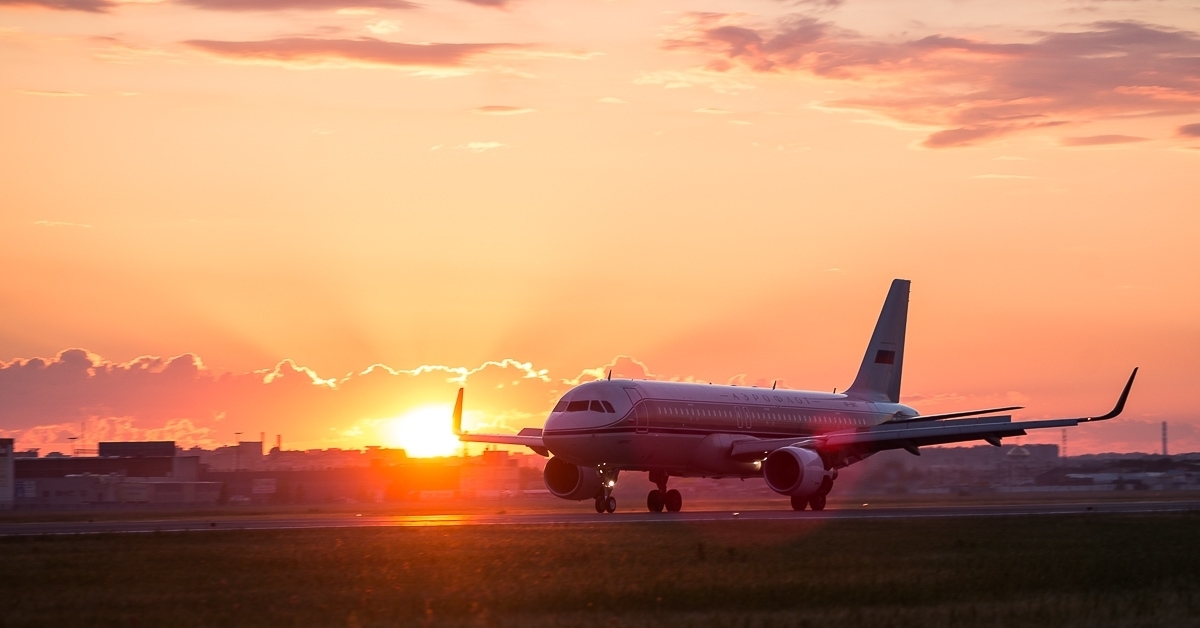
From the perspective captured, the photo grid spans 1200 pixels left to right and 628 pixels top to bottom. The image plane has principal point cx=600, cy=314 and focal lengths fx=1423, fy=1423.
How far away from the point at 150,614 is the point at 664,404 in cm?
3073

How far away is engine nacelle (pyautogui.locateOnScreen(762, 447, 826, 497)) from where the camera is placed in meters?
47.8

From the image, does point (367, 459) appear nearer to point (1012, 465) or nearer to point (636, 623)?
point (1012, 465)

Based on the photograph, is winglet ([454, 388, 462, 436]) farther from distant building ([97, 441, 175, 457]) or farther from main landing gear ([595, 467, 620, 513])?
distant building ([97, 441, 175, 457])

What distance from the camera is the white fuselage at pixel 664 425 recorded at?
46.7 metres

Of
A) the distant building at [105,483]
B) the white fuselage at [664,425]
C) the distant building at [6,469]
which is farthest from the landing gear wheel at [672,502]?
the distant building at [6,469]

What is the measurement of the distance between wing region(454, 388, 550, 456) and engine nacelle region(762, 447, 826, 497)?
28.1ft

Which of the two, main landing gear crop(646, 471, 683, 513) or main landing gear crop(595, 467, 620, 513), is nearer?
main landing gear crop(595, 467, 620, 513)

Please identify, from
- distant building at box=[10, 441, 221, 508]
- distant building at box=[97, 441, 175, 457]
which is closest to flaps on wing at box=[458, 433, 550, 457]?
distant building at box=[10, 441, 221, 508]

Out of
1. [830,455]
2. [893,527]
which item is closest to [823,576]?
[893,527]

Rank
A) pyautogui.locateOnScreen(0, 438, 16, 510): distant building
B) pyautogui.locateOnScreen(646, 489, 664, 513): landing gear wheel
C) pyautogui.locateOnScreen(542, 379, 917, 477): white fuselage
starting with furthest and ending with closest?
pyautogui.locateOnScreen(0, 438, 16, 510): distant building
pyautogui.locateOnScreen(646, 489, 664, 513): landing gear wheel
pyautogui.locateOnScreen(542, 379, 917, 477): white fuselage

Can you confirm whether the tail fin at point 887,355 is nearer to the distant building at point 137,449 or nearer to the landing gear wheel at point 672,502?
the landing gear wheel at point 672,502

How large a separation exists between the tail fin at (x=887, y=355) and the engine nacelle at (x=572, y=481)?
1710 centimetres

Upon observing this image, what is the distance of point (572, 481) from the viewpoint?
1961 inches

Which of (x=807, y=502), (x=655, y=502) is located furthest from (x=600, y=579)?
(x=807, y=502)
